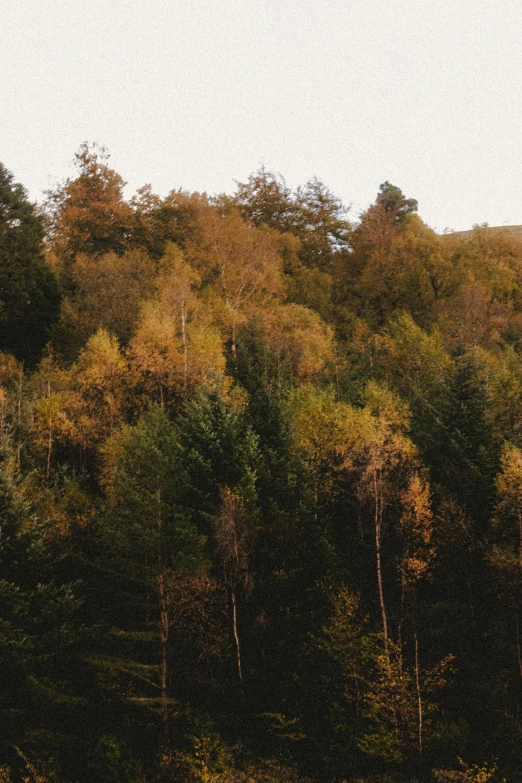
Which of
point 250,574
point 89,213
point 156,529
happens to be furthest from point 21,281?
point 250,574

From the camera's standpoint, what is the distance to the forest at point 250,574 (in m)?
29.1

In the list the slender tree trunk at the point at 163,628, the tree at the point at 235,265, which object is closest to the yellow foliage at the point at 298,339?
the tree at the point at 235,265

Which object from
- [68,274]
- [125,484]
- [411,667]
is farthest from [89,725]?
[68,274]

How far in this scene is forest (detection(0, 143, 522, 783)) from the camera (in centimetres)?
2912

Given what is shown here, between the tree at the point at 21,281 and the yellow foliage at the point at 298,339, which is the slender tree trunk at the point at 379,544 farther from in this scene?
the tree at the point at 21,281

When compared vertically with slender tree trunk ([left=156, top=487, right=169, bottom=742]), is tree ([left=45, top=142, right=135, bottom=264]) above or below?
above

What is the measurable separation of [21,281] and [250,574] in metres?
28.0

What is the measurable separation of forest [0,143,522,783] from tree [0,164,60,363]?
4.70m

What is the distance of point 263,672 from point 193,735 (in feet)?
14.5

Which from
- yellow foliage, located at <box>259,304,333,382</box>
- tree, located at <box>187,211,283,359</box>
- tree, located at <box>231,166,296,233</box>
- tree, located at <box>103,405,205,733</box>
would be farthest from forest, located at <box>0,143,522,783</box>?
tree, located at <box>231,166,296,233</box>

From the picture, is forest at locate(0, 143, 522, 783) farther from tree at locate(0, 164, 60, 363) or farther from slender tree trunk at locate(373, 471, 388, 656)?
tree at locate(0, 164, 60, 363)

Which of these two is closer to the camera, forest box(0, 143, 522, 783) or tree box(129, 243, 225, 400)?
forest box(0, 143, 522, 783)

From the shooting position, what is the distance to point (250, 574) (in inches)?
1266

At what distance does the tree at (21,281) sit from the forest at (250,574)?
4.70 meters
